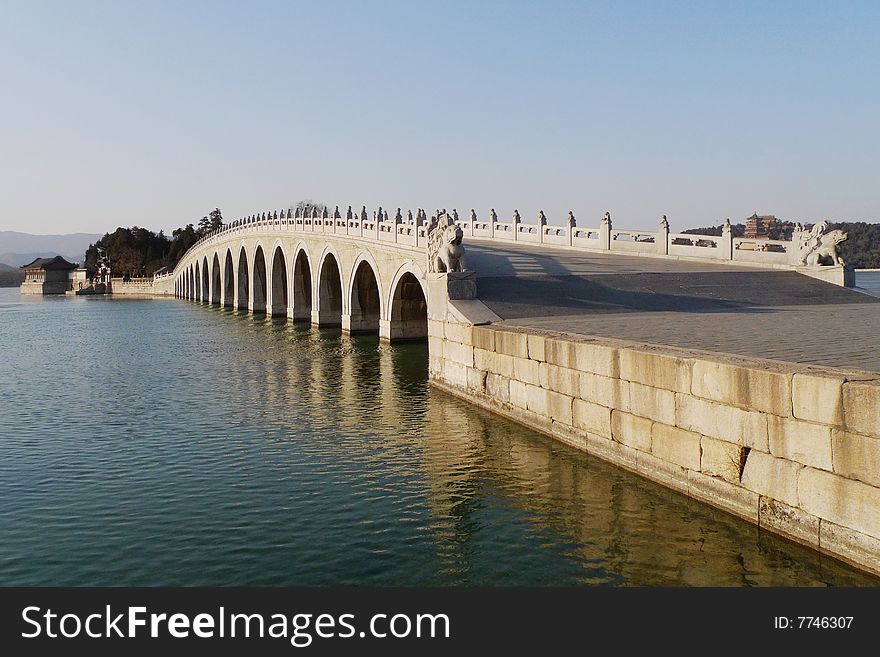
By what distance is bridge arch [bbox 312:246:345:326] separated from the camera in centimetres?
3544

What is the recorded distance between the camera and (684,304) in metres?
17.2

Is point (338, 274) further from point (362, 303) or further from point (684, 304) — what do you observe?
point (684, 304)

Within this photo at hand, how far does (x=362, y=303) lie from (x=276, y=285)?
1475 centimetres

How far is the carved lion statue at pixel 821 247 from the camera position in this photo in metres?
20.3

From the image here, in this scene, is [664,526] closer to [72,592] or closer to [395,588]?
[395,588]

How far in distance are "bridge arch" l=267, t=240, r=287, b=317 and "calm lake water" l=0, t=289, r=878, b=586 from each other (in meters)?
26.6

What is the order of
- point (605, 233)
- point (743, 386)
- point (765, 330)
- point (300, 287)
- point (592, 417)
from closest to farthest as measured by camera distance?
point (743, 386), point (592, 417), point (765, 330), point (605, 233), point (300, 287)

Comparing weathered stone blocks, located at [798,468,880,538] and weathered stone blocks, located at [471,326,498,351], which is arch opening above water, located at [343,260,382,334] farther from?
weathered stone blocks, located at [798,468,880,538]

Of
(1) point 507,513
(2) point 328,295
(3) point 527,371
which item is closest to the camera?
(1) point 507,513

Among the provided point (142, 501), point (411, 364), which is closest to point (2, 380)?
point (411, 364)

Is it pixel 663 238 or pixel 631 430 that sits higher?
pixel 663 238

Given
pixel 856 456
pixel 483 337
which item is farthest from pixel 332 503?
pixel 483 337

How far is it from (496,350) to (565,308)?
3.13 meters

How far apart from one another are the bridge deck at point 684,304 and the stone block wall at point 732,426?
1.17 meters
